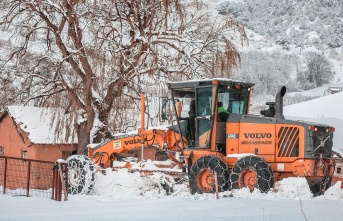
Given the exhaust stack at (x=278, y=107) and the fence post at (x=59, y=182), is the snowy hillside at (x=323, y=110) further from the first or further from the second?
the fence post at (x=59, y=182)

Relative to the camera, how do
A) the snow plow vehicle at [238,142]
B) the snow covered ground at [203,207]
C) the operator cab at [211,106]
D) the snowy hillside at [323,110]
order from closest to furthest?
the snow covered ground at [203,207] → the snow plow vehicle at [238,142] → the operator cab at [211,106] → the snowy hillside at [323,110]

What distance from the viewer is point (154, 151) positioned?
16.7 metres

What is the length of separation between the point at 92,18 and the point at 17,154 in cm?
1097

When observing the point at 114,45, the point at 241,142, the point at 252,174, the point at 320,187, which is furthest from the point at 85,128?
the point at 320,187

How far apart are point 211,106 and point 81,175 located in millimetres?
4048

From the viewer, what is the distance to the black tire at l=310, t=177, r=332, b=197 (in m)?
13.2

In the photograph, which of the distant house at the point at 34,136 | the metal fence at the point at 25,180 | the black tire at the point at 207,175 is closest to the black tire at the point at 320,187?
the black tire at the point at 207,175

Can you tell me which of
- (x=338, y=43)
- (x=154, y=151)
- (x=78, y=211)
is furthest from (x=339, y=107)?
(x=338, y=43)

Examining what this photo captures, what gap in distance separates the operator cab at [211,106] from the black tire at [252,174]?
1442 mm

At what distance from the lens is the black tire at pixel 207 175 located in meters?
12.9

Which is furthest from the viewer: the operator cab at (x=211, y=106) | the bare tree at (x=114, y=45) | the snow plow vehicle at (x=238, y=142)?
the bare tree at (x=114, y=45)

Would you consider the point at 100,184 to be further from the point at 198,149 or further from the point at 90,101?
the point at 90,101

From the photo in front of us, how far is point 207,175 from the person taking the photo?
43.5 ft

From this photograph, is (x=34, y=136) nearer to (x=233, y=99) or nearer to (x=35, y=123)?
(x=35, y=123)
